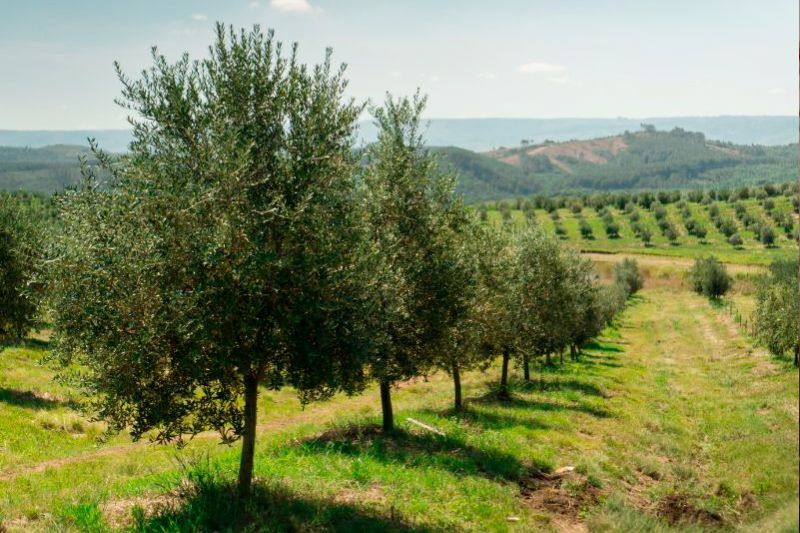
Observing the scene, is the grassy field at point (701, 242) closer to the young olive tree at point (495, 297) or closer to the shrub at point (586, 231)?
the shrub at point (586, 231)

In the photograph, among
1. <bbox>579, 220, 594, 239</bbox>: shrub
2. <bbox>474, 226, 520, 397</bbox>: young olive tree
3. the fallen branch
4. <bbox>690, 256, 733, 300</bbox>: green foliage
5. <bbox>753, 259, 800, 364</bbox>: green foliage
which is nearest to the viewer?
the fallen branch

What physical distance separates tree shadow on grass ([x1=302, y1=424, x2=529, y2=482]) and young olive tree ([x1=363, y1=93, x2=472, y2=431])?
1560 mm

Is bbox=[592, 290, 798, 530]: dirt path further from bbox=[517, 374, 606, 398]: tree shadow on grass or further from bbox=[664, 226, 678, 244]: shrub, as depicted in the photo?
bbox=[664, 226, 678, 244]: shrub

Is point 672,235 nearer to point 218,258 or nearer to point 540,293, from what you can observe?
point 540,293

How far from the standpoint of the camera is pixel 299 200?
50.3 ft

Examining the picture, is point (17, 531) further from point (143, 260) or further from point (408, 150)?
point (408, 150)

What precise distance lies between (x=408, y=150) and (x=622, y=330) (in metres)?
81.5

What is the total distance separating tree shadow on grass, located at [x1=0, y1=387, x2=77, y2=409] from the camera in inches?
1408

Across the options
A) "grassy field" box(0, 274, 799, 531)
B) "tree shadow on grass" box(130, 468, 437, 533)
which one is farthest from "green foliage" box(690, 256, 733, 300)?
"tree shadow on grass" box(130, 468, 437, 533)

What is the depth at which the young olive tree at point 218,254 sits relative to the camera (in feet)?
45.0

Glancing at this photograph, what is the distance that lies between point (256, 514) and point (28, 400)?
97.5 ft

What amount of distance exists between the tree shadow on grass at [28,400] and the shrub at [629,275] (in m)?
122

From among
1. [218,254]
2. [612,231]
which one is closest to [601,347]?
[218,254]

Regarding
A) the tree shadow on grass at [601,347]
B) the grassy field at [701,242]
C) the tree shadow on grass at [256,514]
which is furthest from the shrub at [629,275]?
the tree shadow on grass at [256,514]
